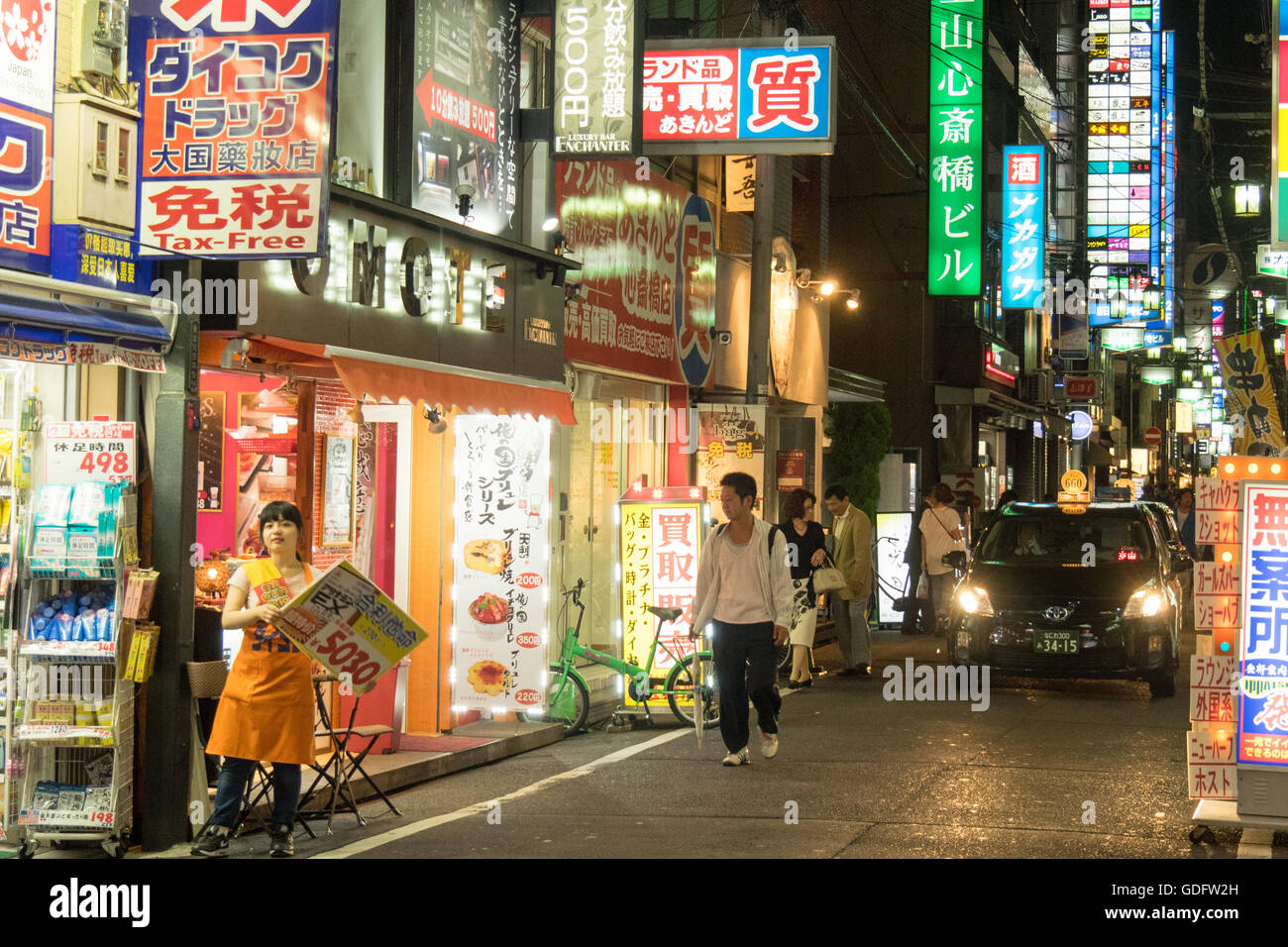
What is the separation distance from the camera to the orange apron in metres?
7.96

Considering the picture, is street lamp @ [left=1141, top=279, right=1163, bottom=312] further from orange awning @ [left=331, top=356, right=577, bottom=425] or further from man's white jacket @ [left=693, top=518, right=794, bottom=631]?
man's white jacket @ [left=693, top=518, right=794, bottom=631]

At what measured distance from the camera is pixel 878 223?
32906 mm

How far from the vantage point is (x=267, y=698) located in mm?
8023

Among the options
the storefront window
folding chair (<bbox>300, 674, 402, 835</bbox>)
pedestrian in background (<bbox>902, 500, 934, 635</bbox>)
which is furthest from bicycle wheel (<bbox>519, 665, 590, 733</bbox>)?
pedestrian in background (<bbox>902, 500, 934, 635</bbox>)

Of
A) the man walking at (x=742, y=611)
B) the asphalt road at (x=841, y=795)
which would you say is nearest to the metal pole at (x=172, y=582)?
the asphalt road at (x=841, y=795)

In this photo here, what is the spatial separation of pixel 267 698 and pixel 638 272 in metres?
10.1

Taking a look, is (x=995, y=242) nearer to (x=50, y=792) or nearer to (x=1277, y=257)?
(x=1277, y=257)

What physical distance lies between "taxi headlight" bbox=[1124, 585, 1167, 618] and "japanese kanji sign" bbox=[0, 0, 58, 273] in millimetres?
10513

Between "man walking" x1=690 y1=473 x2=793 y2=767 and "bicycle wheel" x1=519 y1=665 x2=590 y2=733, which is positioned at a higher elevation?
"man walking" x1=690 y1=473 x2=793 y2=767

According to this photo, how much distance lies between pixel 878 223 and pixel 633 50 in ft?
66.9

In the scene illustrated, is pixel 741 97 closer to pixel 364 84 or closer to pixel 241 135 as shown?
pixel 364 84

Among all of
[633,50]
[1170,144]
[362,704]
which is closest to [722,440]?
[633,50]

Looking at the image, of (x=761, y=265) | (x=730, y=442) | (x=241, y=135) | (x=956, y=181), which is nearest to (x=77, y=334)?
(x=241, y=135)

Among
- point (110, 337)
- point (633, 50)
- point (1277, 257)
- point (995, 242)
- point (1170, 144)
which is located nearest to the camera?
point (110, 337)
